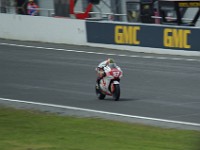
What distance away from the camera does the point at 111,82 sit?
16.1 m

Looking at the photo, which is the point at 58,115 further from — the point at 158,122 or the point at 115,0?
the point at 115,0

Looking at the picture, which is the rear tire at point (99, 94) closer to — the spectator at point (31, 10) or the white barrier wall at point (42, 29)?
the white barrier wall at point (42, 29)

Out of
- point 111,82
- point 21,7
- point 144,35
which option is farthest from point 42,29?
Answer: point 111,82

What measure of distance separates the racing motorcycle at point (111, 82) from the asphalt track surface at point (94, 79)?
20 cm

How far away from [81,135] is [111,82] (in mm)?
5021

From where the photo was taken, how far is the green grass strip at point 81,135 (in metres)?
9.94

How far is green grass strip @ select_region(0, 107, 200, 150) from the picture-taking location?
9938mm

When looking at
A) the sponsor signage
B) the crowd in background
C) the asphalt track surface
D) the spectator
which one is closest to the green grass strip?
the asphalt track surface

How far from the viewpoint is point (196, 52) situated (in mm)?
25672

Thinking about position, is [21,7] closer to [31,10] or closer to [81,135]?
[31,10]

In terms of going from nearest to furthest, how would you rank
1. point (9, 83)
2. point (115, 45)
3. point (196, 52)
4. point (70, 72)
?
point (9, 83) < point (70, 72) < point (196, 52) < point (115, 45)

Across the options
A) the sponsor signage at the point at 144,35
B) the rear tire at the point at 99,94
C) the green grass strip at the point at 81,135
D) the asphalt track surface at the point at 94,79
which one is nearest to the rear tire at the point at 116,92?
the asphalt track surface at the point at 94,79

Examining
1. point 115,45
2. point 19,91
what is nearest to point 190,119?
point 19,91

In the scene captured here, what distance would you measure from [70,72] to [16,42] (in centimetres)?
1119
